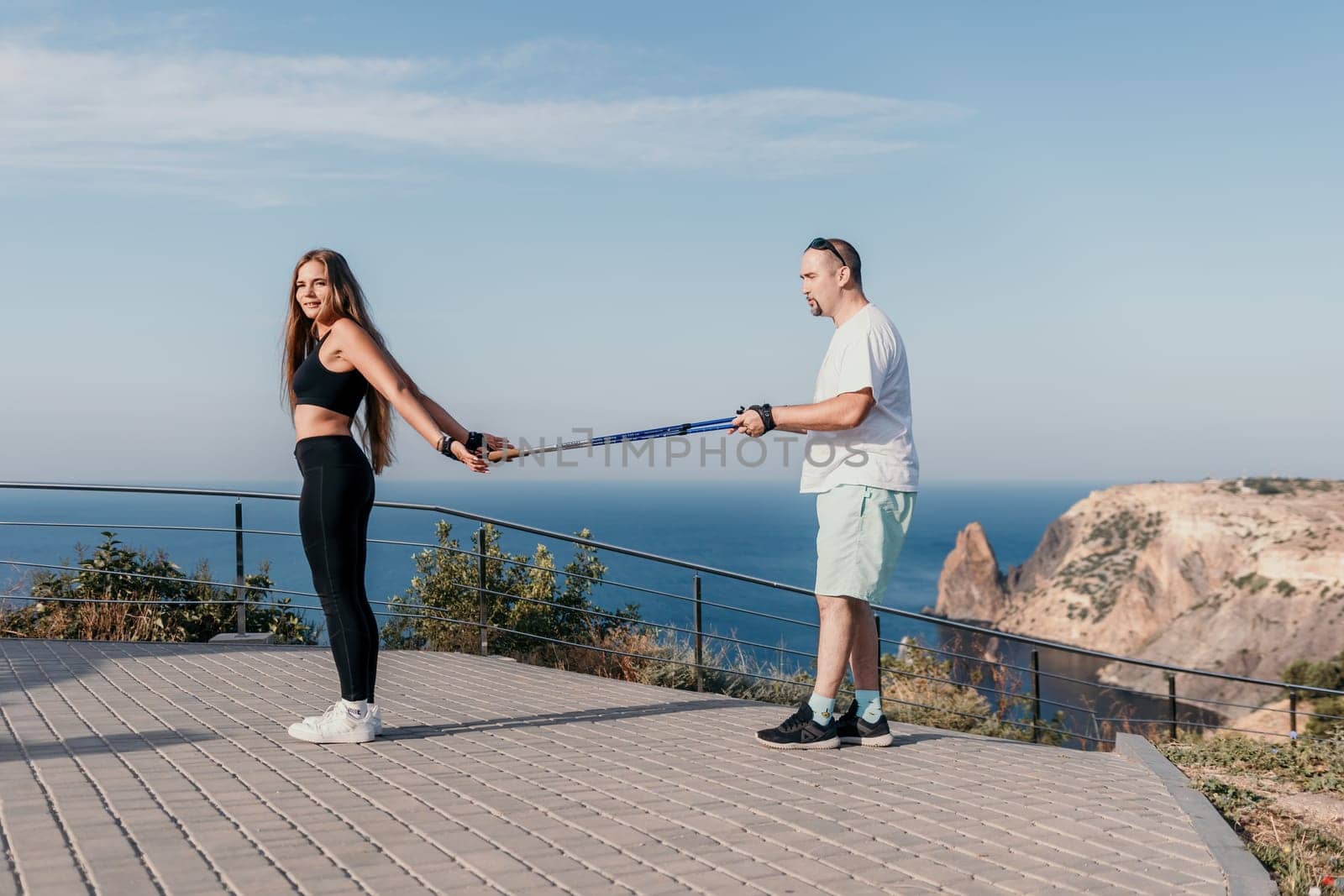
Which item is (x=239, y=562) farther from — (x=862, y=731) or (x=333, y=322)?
(x=862, y=731)

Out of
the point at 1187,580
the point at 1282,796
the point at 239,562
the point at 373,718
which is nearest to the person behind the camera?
the point at 373,718

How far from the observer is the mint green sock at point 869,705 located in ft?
16.9

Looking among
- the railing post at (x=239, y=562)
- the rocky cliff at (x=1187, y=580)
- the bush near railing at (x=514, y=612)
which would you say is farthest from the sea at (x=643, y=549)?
the rocky cliff at (x=1187, y=580)

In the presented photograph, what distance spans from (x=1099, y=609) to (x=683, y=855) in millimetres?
88271

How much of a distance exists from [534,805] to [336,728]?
1.21 meters

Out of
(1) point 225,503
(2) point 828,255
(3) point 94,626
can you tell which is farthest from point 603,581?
(2) point 828,255

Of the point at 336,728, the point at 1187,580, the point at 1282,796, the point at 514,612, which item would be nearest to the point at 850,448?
the point at 336,728

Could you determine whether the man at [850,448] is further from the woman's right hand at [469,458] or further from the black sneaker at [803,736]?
the woman's right hand at [469,458]

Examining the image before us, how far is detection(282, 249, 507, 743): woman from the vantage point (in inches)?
178

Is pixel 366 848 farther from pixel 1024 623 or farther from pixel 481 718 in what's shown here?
pixel 1024 623

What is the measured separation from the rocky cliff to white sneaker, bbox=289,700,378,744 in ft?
189

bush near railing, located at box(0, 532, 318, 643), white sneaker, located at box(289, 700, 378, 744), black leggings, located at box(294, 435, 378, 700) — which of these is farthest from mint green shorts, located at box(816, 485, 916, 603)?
bush near railing, located at box(0, 532, 318, 643)

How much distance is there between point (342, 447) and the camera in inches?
180

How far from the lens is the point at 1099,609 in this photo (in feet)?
280
